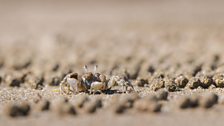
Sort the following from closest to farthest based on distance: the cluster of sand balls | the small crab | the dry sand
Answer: the dry sand → the small crab → the cluster of sand balls

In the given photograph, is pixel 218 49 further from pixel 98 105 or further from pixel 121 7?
pixel 121 7

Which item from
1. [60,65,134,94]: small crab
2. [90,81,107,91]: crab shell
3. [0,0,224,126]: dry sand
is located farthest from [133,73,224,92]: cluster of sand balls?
[90,81,107,91]: crab shell

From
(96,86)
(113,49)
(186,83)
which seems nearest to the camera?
(96,86)

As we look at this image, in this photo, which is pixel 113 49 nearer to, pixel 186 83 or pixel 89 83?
pixel 186 83

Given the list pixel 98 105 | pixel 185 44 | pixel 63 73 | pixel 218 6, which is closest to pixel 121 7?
pixel 218 6

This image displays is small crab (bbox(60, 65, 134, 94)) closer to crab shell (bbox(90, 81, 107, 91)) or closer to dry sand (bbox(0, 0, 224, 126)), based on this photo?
crab shell (bbox(90, 81, 107, 91))

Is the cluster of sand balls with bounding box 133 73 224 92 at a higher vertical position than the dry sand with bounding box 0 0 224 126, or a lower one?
lower

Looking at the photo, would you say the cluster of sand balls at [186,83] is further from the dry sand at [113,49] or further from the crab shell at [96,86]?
Result: the crab shell at [96,86]


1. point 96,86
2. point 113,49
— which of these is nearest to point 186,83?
point 96,86

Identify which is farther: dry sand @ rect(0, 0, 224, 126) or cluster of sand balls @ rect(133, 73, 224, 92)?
cluster of sand balls @ rect(133, 73, 224, 92)

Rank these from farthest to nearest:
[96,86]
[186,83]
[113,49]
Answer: [113,49] → [186,83] → [96,86]

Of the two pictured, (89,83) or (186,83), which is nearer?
(89,83)
